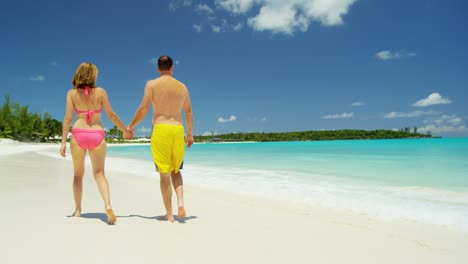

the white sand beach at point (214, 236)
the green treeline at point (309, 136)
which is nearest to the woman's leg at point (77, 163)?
the white sand beach at point (214, 236)

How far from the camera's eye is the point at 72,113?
3.81m

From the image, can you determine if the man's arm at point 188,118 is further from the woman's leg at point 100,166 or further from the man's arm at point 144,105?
the woman's leg at point 100,166

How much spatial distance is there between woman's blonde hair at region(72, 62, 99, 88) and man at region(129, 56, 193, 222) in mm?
622

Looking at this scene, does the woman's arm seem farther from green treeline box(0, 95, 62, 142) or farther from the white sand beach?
green treeline box(0, 95, 62, 142)

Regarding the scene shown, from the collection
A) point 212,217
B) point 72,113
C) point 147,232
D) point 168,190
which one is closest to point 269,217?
point 212,217

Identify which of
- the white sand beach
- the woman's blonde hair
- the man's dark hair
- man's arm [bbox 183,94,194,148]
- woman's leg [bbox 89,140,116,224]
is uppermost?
the man's dark hair

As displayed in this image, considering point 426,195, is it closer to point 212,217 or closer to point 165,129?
point 212,217

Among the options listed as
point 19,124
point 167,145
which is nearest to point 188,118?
point 167,145

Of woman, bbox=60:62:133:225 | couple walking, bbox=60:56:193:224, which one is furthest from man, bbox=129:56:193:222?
woman, bbox=60:62:133:225

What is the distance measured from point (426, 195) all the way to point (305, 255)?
5.46 m

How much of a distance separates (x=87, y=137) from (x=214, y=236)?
6.02 feet

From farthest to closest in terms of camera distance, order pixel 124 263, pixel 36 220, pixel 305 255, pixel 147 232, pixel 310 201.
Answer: pixel 310 201
pixel 36 220
pixel 147 232
pixel 305 255
pixel 124 263

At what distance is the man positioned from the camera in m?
3.73

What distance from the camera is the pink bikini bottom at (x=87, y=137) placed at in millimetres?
3723
